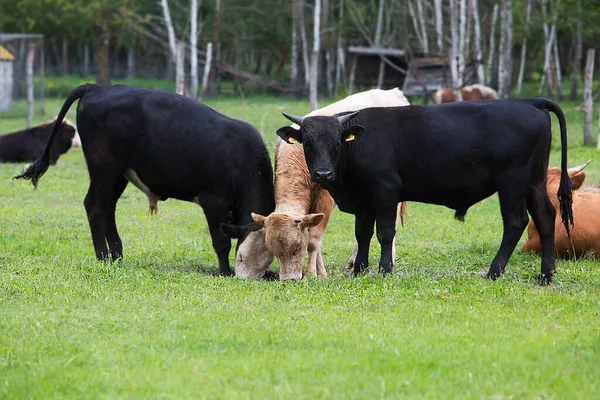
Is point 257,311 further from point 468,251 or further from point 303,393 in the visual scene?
point 468,251

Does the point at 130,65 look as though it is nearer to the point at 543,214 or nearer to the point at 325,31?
the point at 325,31

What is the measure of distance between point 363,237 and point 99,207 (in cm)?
279

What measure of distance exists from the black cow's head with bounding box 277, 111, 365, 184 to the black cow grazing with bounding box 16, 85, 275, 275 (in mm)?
855

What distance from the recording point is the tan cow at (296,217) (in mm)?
9625

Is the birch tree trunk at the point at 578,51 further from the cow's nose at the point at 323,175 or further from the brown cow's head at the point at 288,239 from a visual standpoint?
the cow's nose at the point at 323,175

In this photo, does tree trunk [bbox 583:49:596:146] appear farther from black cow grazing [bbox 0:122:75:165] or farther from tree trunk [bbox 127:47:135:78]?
tree trunk [bbox 127:47:135:78]

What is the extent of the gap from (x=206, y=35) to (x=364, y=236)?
1734 inches

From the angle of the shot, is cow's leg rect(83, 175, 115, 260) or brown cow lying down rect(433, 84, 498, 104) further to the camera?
brown cow lying down rect(433, 84, 498, 104)

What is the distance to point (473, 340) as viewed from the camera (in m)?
6.90

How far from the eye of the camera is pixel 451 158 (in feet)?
31.8

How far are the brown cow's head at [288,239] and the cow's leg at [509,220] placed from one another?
1739 millimetres

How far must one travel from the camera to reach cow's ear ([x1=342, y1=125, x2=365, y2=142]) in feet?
31.4

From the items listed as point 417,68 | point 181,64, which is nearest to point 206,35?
point 417,68

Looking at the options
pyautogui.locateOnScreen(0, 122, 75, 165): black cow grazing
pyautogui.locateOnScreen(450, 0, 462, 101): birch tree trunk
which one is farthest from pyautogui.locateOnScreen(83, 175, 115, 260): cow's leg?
pyautogui.locateOnScreen(450, 0, 462, 101): birch tree trunk
